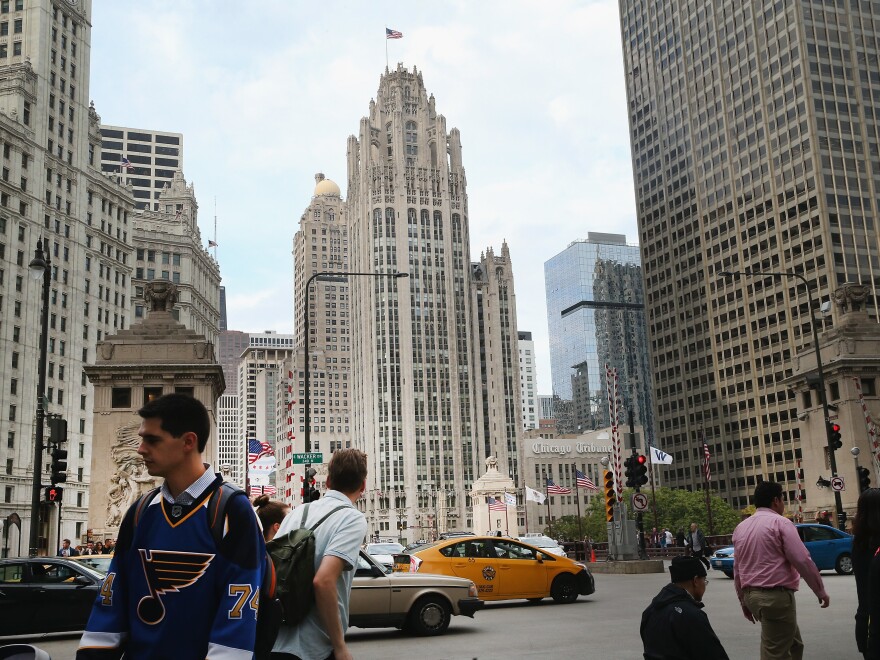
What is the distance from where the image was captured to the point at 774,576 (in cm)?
839

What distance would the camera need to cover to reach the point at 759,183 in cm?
12150

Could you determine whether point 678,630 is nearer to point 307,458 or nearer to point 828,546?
point 828,546

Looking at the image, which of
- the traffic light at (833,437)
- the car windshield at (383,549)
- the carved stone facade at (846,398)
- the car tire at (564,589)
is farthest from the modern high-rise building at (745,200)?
the car tire at (564,589)

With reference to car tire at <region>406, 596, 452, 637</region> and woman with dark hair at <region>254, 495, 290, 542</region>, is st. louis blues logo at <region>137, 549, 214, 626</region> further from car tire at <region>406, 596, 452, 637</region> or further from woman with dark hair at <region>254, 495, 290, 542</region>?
car tire at <region>406, 596, 452, 637</region>

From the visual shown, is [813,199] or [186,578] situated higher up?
[813,199]

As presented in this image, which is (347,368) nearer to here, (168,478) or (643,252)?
(643,252)

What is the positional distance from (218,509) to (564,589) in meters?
19.1

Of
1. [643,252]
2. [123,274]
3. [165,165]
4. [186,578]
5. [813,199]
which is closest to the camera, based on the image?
[186,578]

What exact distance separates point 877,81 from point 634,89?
124 ft

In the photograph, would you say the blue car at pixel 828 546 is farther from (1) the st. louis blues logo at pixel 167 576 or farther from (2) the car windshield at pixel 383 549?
(1) the st. louis blues logo at pixel 167 576


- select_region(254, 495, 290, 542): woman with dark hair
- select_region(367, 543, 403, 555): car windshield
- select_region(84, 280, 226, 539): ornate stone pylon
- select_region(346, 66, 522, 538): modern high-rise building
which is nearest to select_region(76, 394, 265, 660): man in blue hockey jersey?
select_region(254, 495, 290, 542): woman with dark hair

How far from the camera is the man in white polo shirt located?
523 cm

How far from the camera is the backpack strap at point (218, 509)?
4242 mm

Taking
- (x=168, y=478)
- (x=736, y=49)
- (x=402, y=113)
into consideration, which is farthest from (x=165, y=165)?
(x=168, y=478)
